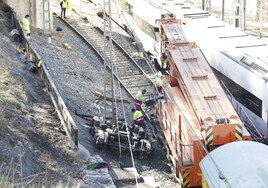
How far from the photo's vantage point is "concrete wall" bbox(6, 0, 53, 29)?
28.4 metres

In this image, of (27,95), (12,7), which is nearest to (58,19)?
(12,7)

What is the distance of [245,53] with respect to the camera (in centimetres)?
1773

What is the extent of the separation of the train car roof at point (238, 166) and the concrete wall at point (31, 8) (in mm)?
17282

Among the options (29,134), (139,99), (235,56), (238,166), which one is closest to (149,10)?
(139,99)

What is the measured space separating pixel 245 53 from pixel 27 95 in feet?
21.3

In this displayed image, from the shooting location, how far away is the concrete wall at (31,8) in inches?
1119

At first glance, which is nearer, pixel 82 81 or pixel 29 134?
pixel 29 134

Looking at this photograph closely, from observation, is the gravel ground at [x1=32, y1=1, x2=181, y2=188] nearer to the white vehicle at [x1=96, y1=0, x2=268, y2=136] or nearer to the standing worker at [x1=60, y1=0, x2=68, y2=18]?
the standing worker at [x1=60, y1=0, x2=68, y2=18]

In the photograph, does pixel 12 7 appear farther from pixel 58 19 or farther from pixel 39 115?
pixel 39 115

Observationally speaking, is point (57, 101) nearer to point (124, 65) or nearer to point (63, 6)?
point (124, 65)

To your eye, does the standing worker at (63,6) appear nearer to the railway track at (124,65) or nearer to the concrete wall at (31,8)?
the railway track at (124,65)

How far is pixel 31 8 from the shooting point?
28.8 metres

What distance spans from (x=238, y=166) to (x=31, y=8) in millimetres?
19069

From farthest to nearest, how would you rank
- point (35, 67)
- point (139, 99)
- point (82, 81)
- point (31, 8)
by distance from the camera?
point (31, 8)
point (82, 81)
point (35, 67)
point (139, 99)
